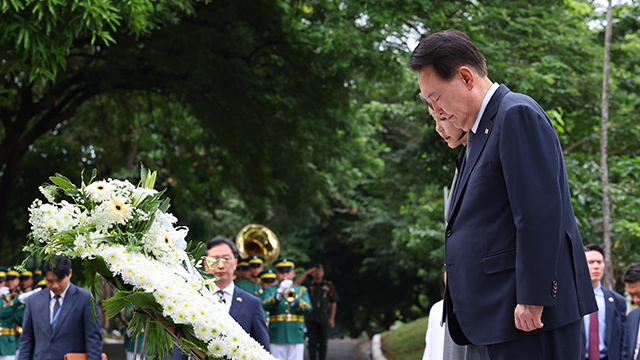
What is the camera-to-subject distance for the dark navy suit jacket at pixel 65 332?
714 cm

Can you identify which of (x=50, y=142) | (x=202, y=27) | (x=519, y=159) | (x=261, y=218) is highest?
(x=202, y=27)

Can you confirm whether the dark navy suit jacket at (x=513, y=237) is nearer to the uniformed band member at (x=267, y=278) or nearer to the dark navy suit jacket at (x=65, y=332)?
the dark navy suit jacket at (x=65, y=332)

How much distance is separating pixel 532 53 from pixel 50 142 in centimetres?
1149

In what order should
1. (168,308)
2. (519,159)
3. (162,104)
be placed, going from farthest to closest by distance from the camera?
1. (162,104)
2. (168,308)
3. (519,159)

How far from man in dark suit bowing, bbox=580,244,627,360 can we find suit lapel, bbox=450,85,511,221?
426 centimetres

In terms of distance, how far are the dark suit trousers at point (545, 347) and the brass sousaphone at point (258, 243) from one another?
52.3 ft

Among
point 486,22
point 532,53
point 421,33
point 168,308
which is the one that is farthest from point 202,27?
point 168,308

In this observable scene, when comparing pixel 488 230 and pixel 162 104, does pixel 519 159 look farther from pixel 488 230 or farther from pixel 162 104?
pixel 162 104

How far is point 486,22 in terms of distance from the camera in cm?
1325

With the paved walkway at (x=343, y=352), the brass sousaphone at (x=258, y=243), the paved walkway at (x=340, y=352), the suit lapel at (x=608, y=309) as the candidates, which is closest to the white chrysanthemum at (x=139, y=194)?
the suit lapel at (x=608, y=309)

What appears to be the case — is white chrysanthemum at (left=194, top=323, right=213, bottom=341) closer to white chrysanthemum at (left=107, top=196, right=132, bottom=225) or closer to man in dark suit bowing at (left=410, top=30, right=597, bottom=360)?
white chrysanthemum at (left=107, top=196, right=132, bottom=225)

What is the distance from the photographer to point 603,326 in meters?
7.07

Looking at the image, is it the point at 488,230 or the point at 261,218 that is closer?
the point at 488,230

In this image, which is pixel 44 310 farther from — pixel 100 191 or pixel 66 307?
pixel 100 191
